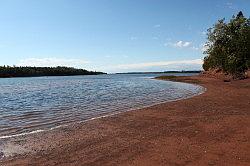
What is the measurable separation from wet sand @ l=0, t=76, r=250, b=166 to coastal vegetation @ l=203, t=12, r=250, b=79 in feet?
156

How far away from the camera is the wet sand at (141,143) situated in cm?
1082

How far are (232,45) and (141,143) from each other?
56.6 m

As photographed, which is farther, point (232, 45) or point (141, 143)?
point (232, 45)

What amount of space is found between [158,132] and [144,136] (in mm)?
972

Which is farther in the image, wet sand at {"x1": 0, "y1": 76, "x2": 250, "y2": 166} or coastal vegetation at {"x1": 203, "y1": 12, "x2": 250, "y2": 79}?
coastal vegetation at {"x1": 203, "y1": 12, "x2": 250, "y2": 79}

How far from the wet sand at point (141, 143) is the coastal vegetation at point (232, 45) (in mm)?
47458

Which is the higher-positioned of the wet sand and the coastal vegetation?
the coastal vegetation

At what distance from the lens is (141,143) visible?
1302cm

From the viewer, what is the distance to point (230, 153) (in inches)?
433

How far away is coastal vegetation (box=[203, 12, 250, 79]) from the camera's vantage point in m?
63.6

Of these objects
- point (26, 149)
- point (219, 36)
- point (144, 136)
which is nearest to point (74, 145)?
point (26, 149)

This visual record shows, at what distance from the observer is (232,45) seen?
6519 cm

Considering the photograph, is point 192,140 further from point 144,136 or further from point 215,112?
point 215,112

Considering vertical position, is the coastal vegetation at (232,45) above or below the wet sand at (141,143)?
above
